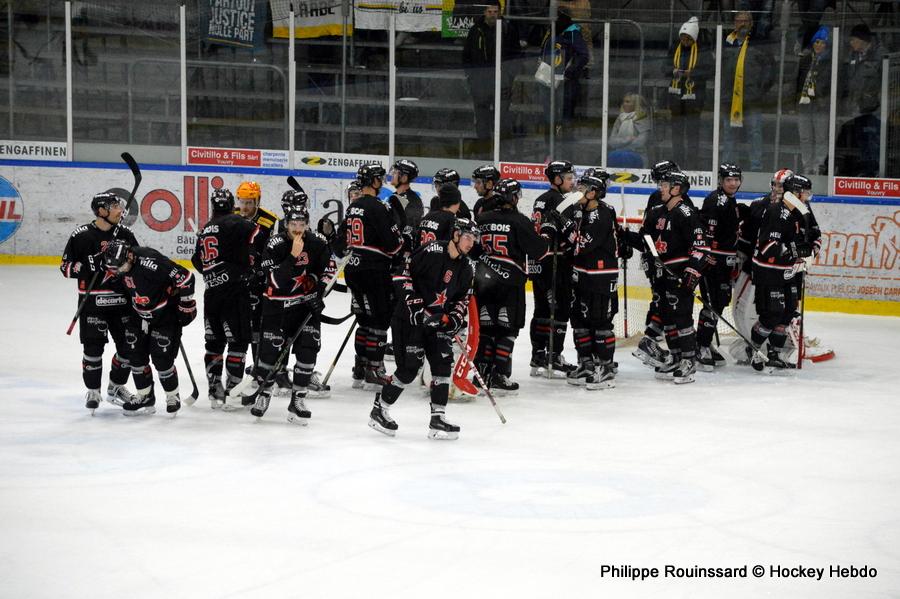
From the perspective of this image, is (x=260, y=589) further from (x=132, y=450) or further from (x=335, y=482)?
(x=132, y=450)

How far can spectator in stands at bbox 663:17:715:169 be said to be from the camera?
40.9ft

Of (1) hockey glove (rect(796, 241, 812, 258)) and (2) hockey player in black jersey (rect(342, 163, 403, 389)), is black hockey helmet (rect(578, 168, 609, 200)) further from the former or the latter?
(1) hockey glove (rect(796, 241, 812, 258))

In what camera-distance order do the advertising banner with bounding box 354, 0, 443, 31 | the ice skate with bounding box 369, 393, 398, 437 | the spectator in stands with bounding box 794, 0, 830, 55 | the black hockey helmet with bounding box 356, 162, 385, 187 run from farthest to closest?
the advertising banner with bounding box 354, 0, 443, 31
the spectator in stands with bounding box 794, 0, 830, 55
the black hockey helmet with bounding box 356, 162, 385, 187
the ice skate with bounding box 369, 393, 398, 437

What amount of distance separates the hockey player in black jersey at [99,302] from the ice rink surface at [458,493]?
0.86 ft

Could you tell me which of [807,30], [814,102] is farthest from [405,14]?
[814,102]

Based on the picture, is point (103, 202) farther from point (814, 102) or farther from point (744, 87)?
point (814, 102)

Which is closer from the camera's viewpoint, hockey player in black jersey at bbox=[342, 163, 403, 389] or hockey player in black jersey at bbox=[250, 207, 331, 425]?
hockey player in black jersey at bbox=[250, 207, 331, 425]

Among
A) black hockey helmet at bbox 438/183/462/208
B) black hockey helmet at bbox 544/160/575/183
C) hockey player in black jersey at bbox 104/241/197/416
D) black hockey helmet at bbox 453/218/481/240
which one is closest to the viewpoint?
black hockey helmet at bbox 453/218/481/240

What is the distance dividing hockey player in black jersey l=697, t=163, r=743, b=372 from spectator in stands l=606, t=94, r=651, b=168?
3134mm

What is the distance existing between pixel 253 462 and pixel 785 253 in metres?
4.61

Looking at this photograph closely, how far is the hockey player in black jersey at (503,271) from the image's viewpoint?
8.20m

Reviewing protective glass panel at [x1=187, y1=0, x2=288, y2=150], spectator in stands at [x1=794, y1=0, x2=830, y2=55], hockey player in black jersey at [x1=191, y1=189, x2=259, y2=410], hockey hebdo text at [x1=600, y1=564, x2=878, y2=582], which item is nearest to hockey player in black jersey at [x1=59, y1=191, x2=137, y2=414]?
hockey player in black jersey at [x1=191, y1=189, x2=259, y2=410]

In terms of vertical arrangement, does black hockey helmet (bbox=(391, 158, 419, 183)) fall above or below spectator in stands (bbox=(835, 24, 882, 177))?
below

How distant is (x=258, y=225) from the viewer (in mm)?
7773
